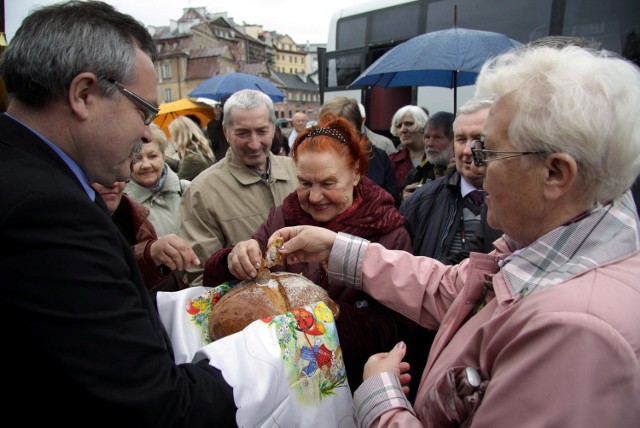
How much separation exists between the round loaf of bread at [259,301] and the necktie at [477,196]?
144 cm

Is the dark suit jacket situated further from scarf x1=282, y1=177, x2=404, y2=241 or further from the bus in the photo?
the bus

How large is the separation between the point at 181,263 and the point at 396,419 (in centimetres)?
120

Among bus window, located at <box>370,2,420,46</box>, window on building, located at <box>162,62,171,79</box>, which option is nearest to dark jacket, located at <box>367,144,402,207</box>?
bus window, located at <box>370,2,420,46</box>

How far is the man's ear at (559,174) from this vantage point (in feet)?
3.74

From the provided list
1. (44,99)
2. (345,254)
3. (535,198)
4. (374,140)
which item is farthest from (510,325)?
(374,140)

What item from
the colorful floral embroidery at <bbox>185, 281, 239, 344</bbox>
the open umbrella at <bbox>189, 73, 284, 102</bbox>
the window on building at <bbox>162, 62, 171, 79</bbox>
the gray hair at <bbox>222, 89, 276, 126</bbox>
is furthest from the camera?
the window on building at <bbox>162, 62, 171, 79</bbox>

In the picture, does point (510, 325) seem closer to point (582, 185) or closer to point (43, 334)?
point (582, 185)

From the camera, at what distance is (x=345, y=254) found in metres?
1.88

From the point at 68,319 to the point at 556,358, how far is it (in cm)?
103

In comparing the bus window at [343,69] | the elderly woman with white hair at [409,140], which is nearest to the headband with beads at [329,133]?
the elderly woman with white hair at [409,140]

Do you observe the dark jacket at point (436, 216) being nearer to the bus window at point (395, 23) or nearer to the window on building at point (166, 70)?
the bus window at point (395, 23)

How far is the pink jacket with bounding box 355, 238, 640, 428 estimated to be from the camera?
3.03 ft

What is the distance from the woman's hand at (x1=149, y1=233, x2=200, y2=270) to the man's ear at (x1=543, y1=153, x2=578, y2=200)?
4.78 feet

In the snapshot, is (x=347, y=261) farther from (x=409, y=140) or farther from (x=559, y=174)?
(x=409, y=140)
